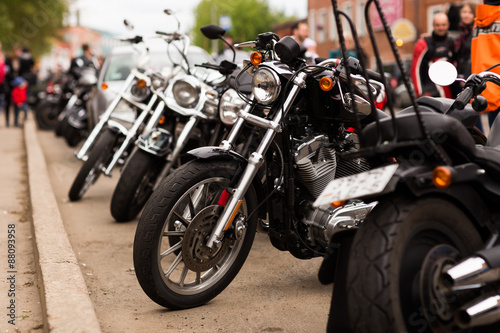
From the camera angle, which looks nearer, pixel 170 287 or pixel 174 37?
pixel 170 287

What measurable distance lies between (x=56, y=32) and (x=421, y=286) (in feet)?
134

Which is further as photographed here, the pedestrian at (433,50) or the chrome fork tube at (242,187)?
the pedestrian at (433,50)

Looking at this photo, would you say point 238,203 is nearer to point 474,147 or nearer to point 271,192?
point 271,192

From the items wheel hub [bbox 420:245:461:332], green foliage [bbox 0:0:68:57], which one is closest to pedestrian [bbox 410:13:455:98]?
wheel hub [bbox 420:245:461:332]

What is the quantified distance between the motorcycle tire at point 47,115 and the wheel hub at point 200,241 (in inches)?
492

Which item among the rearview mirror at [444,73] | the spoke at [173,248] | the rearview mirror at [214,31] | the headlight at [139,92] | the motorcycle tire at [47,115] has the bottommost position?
the motorcycle tire at [47,115]

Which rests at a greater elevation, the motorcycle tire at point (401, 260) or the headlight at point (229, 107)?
the headlight at point (229, 107)

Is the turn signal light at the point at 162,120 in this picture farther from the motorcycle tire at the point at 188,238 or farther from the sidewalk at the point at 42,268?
the motorcycle tire at the point at 188,238

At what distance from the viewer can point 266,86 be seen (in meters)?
3.48

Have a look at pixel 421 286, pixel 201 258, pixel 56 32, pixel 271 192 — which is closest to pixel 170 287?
pixel 201 258

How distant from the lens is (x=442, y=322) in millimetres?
2514

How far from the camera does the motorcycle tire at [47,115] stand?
15.3 meters

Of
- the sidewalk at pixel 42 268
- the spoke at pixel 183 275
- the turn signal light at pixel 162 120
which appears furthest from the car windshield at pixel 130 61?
the spoke at pixel 183 275

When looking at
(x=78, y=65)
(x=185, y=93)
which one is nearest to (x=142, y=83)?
(x=185, y=93)
